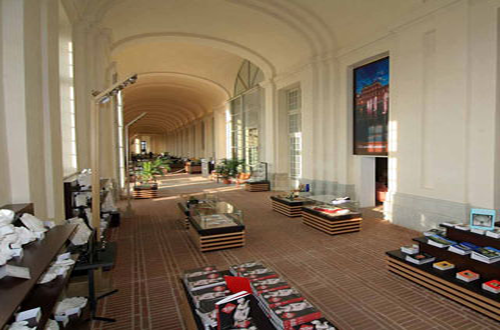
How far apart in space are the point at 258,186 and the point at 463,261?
1068 centimetres

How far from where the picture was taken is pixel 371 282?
173 inches

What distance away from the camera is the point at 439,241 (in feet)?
14.5

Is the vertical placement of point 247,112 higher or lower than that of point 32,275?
higher

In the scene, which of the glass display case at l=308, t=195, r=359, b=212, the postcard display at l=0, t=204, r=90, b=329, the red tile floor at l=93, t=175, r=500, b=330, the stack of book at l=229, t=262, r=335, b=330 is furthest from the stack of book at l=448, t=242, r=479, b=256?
the postcard display at l=0, t=204, r=90, b=329

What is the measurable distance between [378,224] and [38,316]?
24.9 ft

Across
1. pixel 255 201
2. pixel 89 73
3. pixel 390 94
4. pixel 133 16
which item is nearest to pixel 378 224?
pixel 390 94

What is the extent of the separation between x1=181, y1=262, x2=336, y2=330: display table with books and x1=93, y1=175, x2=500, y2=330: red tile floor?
1.19 ft

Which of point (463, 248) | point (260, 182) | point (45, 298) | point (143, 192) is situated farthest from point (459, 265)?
point (143, 192)

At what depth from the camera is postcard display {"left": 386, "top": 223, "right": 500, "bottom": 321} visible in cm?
356

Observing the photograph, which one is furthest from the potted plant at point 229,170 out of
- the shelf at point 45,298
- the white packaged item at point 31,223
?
the shelf at point 45,298

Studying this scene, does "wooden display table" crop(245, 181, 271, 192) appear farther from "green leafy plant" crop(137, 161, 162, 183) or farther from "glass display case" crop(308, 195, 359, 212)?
"glass display case" crop(308, 195, 359, 212)

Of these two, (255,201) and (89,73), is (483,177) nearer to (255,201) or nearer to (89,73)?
(255,201)

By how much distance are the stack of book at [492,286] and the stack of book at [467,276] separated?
18cm

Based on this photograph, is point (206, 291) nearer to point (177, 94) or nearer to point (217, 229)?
point (217, 229)
